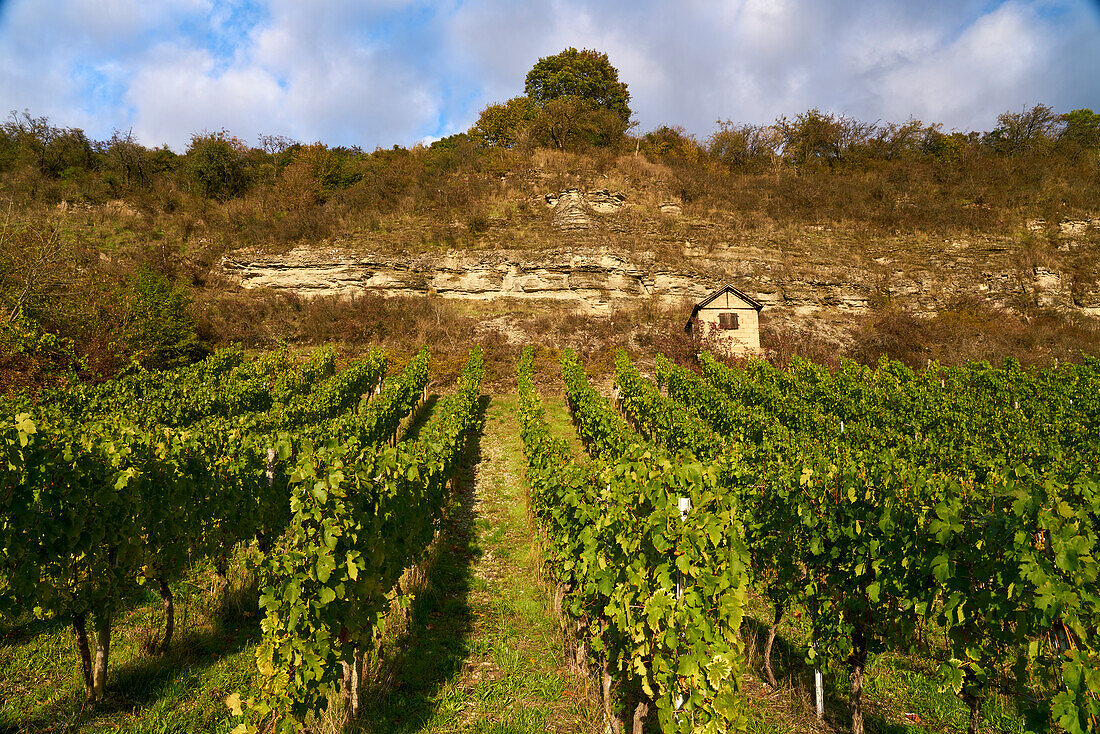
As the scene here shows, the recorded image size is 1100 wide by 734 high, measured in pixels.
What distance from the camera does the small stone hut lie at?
27.4 metres

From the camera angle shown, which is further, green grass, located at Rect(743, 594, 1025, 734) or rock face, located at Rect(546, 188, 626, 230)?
rock face, located at Rect(546, 188, 626, 230)

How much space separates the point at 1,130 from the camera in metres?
37.4

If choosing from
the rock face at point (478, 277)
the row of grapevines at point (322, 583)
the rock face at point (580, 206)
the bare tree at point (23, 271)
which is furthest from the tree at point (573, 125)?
the row of grapevines at point (322, 583)

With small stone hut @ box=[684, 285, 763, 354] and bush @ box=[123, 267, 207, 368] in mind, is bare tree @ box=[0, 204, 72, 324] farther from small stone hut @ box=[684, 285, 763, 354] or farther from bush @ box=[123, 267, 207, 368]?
small stone hut @ box=[684, 285, 763, 354]

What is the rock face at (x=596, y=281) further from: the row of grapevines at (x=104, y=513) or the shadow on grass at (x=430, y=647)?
the row of grapevines at (x=104, y=513)

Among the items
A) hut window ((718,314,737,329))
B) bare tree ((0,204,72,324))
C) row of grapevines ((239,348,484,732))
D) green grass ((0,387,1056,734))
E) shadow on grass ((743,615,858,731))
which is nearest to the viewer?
row of grapevines ((239,348,484,732))

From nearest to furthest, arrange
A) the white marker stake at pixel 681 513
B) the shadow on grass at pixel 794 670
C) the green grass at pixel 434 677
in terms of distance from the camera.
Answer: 1. the white marker stake at pixel 681 513
2. the green grass at pixel 434 677
3. the shadow on grass at pixel 794 670

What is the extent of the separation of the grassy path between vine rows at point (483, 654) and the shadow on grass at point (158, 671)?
179 cm

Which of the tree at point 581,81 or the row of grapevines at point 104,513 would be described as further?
the tree at point 581,81

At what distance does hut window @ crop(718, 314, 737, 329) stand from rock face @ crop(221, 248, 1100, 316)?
5116 mm

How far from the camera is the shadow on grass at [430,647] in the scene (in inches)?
164

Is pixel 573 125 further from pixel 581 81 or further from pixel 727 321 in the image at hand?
pixel 727 321

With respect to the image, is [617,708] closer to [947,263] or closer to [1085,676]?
[1085,676]

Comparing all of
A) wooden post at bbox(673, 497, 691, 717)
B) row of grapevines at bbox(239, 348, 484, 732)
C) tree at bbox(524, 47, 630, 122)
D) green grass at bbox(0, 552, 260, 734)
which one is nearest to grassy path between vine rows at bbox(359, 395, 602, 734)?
row of grapevines at bbox(239, 348, 484, 732)
